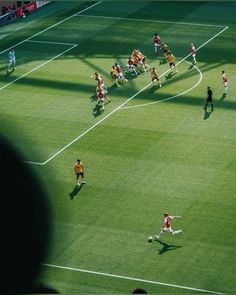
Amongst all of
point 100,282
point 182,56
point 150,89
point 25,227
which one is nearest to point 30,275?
point 25,227

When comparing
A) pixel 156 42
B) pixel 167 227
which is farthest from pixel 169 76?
pixel 167 227

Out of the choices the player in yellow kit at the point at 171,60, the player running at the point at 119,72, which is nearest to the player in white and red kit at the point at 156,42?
the player in yellow kit at the point at 171,60

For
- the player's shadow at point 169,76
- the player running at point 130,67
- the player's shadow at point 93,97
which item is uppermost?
the player running at point 130,67

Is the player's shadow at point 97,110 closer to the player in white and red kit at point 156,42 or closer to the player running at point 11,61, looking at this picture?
the player running at point 11,61

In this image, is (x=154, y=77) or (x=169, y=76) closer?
(x=154, y=77)

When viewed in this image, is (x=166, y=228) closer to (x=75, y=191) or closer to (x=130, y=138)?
(x=75, y=191)

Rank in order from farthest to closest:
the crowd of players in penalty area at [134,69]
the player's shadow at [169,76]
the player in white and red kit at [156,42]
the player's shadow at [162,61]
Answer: the player in white and red kit at [156,42] → the player's shadow at [162,61] → the player's shadow at [169,76] → the crowd of players in penalty area at [134,69]

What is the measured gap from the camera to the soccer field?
30.5 metres

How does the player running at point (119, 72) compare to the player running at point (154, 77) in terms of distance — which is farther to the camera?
the player running at point (119, 72)

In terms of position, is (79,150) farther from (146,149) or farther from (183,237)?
(183,237)

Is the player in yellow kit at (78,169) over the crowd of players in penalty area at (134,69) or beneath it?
over

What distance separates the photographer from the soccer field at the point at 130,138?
30.5 metres

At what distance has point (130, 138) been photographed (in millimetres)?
45625

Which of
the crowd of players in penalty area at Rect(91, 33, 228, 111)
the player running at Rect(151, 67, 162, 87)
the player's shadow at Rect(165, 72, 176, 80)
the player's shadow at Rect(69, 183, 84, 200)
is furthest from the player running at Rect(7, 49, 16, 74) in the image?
the player's shadow at Rect(69, 183, 84, 200)
